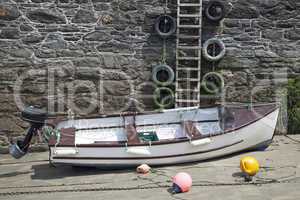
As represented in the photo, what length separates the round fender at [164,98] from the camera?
8219 millimetres

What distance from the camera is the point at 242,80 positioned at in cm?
852

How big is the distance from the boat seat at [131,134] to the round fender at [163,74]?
5.56 ft

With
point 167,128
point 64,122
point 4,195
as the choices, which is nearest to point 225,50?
point 167,128

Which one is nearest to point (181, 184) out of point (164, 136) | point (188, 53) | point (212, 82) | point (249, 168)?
point (249, 168)

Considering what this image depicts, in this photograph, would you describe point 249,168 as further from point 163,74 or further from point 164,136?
point 163,74

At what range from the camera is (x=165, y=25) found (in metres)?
8.19

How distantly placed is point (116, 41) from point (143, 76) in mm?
900

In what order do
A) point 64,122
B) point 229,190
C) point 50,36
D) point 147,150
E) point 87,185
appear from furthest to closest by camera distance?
point 50,36, point 64,122, point 147,150, point 87,185, point 229,190

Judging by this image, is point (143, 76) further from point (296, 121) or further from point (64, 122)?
point (296, 121)

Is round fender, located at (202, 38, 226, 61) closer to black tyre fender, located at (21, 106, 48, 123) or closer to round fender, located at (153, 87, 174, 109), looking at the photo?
round fender, located at (153, 87, 174, 109)

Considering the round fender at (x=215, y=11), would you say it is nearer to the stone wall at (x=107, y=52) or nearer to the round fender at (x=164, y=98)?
the stone wall at (x=107, y=52)

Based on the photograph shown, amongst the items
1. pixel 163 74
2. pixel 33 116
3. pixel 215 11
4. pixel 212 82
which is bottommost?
pixel 33 116

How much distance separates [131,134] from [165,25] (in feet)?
9.15

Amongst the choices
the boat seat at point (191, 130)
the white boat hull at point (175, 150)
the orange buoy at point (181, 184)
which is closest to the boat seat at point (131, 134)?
the white boat hull at point (175, 150)
